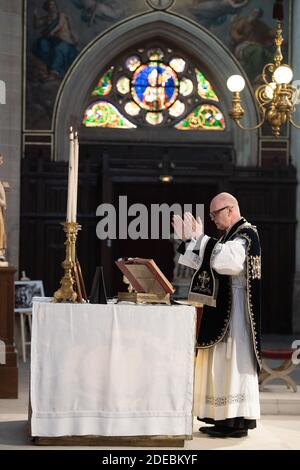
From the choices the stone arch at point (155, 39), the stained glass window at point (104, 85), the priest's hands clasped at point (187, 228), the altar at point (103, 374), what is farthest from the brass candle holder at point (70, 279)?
the stained glass window at point (104, 85)

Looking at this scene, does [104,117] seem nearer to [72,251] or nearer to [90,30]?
[90,30]

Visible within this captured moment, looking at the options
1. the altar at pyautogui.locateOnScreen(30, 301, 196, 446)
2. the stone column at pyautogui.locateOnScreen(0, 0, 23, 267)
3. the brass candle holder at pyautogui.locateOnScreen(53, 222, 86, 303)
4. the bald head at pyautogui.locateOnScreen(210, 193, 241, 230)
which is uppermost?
the stone column at pyautogui.locateOnScreen(0, 0, 23, 267)

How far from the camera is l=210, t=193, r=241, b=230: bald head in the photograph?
774cm

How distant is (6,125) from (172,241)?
3.44 metres

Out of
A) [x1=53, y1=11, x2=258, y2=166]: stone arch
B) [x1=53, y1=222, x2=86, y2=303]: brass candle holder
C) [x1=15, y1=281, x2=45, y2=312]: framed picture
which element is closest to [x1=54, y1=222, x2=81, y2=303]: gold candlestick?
[x1=53, y1=222, x2=86, y2=303]: brass candle holder

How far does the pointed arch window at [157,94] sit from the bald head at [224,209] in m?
10.9

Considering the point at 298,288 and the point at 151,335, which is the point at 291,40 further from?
the point at 151,335

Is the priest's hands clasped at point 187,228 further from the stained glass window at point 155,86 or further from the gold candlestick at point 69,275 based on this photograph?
the stained glass window at point 155,86

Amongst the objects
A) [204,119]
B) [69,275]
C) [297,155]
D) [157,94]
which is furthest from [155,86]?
[69,275]

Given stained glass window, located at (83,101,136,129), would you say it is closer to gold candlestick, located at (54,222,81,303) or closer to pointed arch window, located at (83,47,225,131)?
pointed arch window, located at (83,47,225,131)

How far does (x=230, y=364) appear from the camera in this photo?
7637 mm

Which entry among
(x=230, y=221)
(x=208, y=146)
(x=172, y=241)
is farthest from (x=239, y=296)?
(x=208, y=146)

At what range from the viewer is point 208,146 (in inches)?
725

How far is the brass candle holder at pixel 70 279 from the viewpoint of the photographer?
23.6 ft
